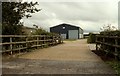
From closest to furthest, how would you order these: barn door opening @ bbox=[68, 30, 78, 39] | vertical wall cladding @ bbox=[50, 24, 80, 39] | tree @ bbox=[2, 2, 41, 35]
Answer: tree @ bbox=[2, 2, 41, 35] < barn door opening @ bbox=[68, 30, 78, 39] < vertical wall cladding @ bbox=[50, 24, 80, 39]

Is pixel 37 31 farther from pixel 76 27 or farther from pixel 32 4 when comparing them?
pixel 76 27

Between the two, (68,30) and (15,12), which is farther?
(68,30)

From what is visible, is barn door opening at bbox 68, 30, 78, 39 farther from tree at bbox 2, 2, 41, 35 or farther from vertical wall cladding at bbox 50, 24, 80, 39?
tree at bbox 2, 2, 41, 35

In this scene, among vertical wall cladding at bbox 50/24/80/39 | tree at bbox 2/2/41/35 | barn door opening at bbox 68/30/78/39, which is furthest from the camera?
vertical wall cladding at bbox 50/24/80/39

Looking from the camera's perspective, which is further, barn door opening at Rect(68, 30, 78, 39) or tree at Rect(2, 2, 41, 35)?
barn door opening at Rect(68, 30, 78, 39)

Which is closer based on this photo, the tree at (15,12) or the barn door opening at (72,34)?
the tree at (15,12)

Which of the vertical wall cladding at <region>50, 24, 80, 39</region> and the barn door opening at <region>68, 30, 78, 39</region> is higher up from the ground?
the vertical wall cladding at <region>50, 24, 80, 39</region>

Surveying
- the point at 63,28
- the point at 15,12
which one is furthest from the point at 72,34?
the point at 15,12

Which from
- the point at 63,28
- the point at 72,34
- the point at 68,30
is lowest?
the point at 72,34

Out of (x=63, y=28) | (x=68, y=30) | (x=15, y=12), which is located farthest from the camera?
(x=63, y=28)

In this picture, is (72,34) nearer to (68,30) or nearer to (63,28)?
(68,30)

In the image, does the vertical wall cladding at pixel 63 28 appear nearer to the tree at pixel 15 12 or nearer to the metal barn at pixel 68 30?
the metal barn at pixel 68 30

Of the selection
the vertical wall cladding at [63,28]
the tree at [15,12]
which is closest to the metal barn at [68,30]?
the vertical wall cladding at [63,28]

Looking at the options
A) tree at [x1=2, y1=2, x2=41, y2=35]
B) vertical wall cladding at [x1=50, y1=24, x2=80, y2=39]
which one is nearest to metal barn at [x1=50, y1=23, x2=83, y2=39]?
vertical wall cladding at [x1=50, y1=24, x2=80, y2=39]
